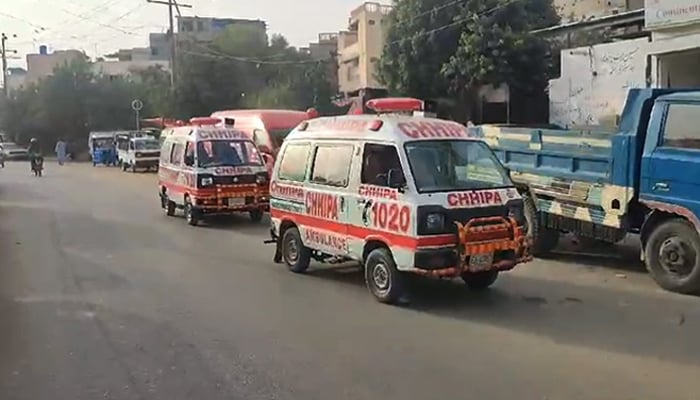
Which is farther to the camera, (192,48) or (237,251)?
(192,48)

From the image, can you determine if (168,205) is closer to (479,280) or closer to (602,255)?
(602,255)

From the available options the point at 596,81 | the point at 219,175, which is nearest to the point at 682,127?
the point at 219,175

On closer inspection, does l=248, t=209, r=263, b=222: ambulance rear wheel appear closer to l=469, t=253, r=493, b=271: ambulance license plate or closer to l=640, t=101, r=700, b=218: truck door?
l=469, t=253, r=493, b=271: ambulance license plate

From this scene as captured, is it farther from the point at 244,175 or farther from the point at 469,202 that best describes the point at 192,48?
the point at 469,202

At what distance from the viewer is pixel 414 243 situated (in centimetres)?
857

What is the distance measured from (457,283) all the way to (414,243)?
5.91 feet

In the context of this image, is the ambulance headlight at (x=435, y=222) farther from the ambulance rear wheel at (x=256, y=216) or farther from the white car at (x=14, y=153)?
the white car at (x=14, y=153)

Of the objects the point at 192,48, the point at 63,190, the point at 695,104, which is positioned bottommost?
the point at 63,190

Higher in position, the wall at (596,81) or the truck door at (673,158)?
the wall at (596,81)

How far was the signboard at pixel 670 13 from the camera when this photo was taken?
17.3 m

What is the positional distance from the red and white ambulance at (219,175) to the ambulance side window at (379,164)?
302 inches

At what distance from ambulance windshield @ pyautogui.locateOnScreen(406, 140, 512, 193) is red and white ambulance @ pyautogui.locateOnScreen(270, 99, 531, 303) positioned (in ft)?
0.04

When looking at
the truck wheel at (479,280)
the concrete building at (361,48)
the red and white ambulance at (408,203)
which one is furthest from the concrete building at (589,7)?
the truck wheel at (479,280)

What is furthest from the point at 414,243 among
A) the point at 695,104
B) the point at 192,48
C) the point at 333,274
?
the point at 192,48
